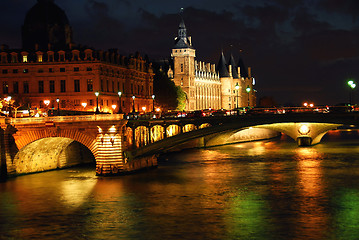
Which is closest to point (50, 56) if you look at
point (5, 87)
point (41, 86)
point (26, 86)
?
point (41, 86)

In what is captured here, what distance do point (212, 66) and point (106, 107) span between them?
330 ft

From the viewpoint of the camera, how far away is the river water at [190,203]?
33875 mm

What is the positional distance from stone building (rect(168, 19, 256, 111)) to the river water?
275 feet

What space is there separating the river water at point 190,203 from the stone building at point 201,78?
83857mm

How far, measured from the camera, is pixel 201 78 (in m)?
169

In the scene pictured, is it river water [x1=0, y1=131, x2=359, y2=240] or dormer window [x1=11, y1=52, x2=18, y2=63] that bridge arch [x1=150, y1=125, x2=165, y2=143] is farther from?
dormer window [x1=11, y1=52, x2=18, y2=63]

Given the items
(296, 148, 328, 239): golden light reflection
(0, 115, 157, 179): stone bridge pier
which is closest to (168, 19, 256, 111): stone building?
(296, 148, 328, 239): golden light reflection

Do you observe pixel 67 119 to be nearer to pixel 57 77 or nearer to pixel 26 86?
pixel 57 77

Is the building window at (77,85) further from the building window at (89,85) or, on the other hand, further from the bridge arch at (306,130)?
the bridge arch at (306,130)

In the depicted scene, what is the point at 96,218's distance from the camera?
3694cm

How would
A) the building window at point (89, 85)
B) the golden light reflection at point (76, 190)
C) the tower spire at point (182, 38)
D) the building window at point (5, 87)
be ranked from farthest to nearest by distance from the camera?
the tower spire at point (182, 38) < the building window at point (5, 87) < the building window at point (89, 85) < the golden light reflection at point (76, 190)

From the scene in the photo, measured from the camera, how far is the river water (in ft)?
111

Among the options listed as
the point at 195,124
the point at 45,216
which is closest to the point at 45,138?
the point at 45,216

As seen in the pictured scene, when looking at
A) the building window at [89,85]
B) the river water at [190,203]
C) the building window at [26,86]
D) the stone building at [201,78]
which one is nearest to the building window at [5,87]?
the building window at [26,86]
